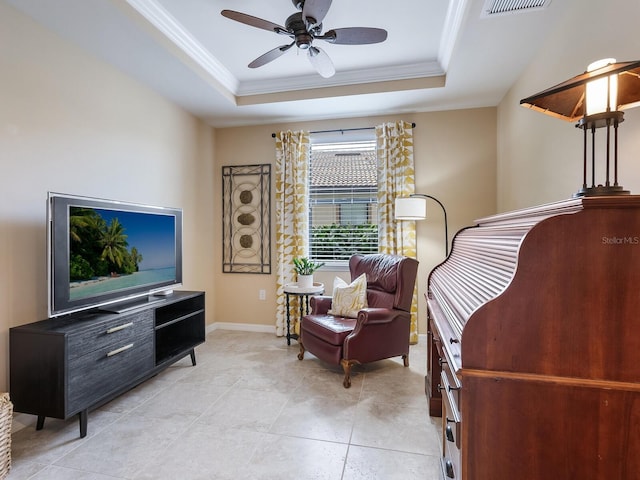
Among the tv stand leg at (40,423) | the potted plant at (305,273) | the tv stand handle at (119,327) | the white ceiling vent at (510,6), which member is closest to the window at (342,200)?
the potted plant at (305,273)

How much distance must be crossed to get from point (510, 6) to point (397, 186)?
193cm

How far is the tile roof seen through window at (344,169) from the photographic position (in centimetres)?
402

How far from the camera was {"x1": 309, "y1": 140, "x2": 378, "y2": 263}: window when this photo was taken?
13.2 ft

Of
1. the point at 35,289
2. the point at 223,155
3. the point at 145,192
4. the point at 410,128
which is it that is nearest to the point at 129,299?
the point at 35,289

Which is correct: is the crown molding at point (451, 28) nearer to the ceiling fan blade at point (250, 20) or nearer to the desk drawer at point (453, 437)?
the ceiling fan blade at point (250, 20)

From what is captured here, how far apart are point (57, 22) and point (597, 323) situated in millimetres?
3280

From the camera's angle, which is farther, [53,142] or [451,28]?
[451,28]

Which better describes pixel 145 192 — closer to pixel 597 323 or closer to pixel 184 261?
pixel 184 261

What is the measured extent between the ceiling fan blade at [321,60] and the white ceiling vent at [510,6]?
3.40 feet

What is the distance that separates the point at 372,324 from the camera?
109 inches

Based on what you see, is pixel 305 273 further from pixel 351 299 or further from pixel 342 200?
pixel 342 200

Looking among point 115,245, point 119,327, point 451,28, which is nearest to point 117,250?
point 115,245

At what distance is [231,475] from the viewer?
171cm

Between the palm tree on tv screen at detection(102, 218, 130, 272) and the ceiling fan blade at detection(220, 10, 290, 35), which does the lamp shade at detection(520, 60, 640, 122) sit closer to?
the ceiling fan blade at detection(220, 10, 290, 35)
